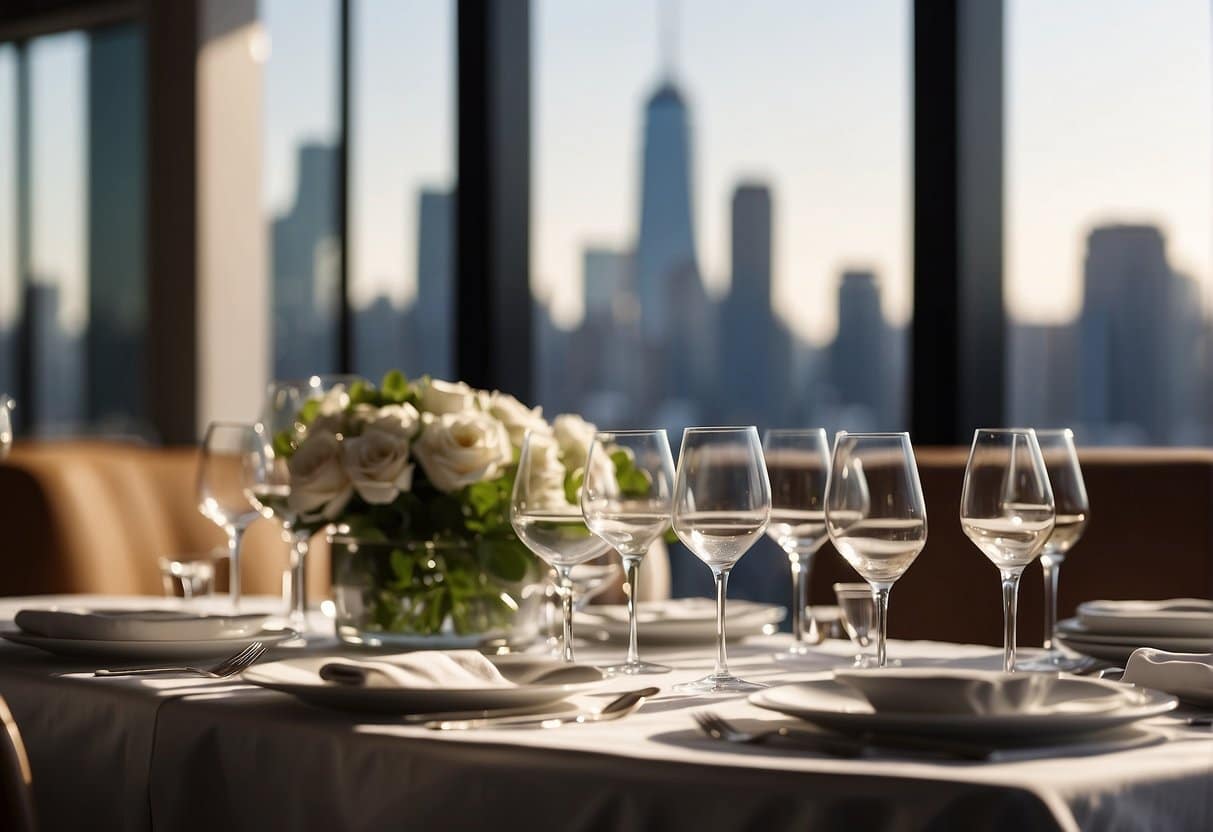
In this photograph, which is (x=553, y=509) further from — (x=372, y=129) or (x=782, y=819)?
(x=372, y=129)

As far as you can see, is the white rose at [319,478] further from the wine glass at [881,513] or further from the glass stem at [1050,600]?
the glass stem at [1050,600]

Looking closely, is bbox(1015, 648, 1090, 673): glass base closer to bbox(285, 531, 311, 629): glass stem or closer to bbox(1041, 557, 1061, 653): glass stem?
bbox(1041, 557, 1061, 653): glass stem

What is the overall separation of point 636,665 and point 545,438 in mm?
223

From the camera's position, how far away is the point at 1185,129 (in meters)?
3.96

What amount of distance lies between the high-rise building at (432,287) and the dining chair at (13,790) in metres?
3.96

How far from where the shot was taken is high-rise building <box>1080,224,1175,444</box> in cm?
400

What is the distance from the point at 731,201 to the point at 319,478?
3.95 metres

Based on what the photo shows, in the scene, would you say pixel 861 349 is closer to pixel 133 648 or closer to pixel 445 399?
pixel 445 399

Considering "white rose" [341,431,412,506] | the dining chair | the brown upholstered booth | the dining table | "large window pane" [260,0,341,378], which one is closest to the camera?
the dining table

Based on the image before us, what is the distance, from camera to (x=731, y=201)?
5.29 meters

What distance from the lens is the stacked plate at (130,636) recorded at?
4.52 ft

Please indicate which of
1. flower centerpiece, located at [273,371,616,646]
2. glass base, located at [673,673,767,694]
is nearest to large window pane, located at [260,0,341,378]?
flower centerpiece, located at [273,371,616,646]

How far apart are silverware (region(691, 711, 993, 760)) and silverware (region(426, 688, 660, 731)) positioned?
81 millimetres

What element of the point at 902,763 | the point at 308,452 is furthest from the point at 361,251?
the point at 902,763
